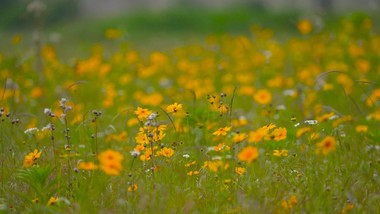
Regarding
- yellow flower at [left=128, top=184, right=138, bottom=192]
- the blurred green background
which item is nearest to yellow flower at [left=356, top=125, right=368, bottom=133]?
yellow flower at [left=128, top=184, right=138, bottom=192]

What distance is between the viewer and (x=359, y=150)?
2.24 meters

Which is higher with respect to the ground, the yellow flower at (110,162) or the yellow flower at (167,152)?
the yellow flower at (110,162)

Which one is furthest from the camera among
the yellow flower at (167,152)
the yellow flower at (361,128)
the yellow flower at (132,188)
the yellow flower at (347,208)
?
the yellow flower at (361,128)

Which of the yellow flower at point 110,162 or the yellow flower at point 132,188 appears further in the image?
the yellow flower at point 132,188

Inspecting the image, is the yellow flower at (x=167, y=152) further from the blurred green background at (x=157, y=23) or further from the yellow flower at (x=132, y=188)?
the blurred green background at (x=157, y=23)

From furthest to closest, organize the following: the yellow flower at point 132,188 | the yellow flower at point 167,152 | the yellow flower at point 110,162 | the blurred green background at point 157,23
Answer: the blurred green background at point 157,23 < the yellow flower at point 167,152 < the yellow flower at point 132,188 < the yellow flower at point 110,162

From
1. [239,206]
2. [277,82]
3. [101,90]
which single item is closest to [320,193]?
[239,206]

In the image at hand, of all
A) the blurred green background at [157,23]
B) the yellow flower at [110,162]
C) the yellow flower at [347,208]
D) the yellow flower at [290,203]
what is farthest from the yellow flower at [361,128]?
the blurred green background at [157,23]

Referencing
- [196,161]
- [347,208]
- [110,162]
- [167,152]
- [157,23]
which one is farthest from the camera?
[157,23]

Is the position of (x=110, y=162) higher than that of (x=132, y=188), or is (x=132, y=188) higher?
(x=110, y=162)

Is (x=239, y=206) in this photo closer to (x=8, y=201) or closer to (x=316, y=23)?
(x=8, y=201)

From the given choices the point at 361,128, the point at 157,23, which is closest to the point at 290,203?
the point at 361,128

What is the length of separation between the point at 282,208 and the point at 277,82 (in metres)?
2.48

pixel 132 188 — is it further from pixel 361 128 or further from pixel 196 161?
pixel 361 128
